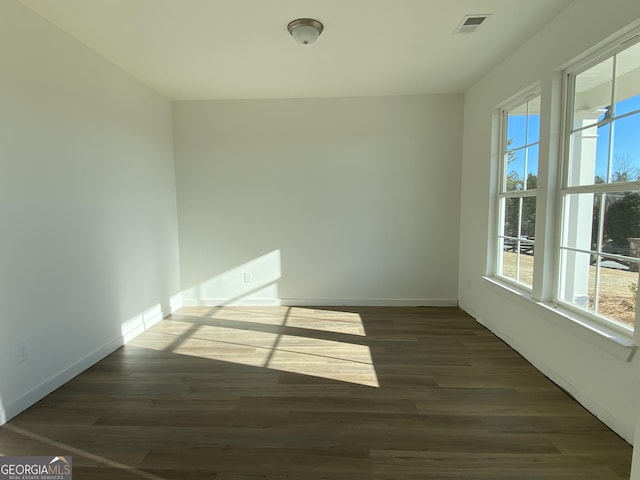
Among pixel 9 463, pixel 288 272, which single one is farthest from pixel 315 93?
pixel 9 463

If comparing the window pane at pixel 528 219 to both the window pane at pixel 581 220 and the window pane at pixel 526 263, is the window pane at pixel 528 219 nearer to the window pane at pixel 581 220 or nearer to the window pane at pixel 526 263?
the window pane at pixel 526 263

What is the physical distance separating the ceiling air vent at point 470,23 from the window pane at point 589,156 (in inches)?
41.5

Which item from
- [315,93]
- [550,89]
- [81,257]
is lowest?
[81,257]

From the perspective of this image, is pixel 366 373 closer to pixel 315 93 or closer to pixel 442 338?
pixel 442 338

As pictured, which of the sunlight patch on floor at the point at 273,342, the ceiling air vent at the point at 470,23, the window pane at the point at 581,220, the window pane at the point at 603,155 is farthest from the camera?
the sunlight patch on floor at the point at 273,342

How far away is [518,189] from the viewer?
122 inches

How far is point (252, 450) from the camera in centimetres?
179

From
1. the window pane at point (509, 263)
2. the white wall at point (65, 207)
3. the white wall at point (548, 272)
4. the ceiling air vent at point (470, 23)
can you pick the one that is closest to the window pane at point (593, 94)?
the white wall at point (548, 272)

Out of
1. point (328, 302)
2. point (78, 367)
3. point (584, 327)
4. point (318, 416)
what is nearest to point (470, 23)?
point (584, 327)

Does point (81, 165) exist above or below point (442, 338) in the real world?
above

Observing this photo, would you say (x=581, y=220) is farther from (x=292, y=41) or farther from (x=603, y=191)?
(x=292, y=41)

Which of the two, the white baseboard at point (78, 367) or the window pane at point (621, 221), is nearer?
the window pane at point (621, 221)

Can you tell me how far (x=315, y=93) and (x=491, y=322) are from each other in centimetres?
325

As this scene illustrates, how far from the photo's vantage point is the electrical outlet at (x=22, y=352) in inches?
83.7
